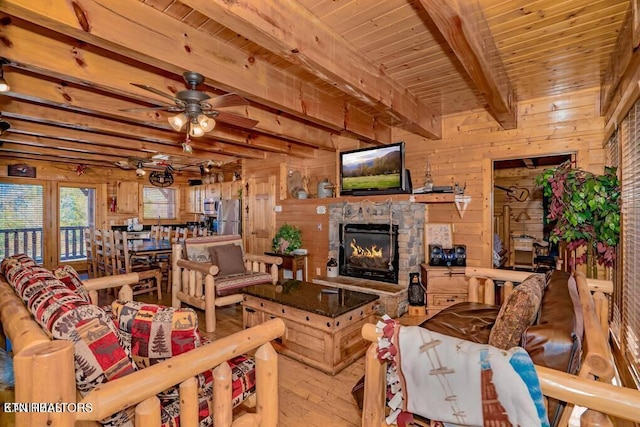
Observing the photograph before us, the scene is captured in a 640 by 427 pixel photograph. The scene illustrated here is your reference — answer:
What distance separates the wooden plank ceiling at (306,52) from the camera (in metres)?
1.80

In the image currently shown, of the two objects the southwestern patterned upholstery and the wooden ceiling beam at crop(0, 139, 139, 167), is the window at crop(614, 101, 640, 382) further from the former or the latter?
the wooden ceiling beam at crop(0, 139, 139, 167)

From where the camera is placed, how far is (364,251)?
15.2 ft

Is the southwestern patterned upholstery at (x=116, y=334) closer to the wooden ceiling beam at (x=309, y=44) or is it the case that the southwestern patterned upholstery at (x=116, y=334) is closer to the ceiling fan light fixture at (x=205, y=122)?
the wooden ceiling beam at (x=309, y=44)

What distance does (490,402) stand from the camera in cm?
106

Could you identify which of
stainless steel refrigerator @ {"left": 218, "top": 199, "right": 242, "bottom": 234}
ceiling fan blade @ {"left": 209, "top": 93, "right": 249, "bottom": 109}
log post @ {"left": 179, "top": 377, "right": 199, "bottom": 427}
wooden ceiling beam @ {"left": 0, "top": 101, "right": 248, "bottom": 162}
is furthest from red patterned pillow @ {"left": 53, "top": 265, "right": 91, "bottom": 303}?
stainless steel refrigerator @ {"left": 218, "top": 199, "right": 242, "bottom": 234}

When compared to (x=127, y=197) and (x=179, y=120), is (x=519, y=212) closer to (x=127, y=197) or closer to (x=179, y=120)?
(x=179, y=120)

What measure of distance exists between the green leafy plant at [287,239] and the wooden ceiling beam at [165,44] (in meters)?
2.58

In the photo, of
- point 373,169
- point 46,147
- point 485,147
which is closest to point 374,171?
point 373,169

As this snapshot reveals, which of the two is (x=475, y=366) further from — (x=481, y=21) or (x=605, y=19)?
(x=605, y=19)

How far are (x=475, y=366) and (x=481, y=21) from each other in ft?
6.80

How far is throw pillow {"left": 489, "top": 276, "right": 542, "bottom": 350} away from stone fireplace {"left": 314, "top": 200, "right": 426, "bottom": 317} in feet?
7.84

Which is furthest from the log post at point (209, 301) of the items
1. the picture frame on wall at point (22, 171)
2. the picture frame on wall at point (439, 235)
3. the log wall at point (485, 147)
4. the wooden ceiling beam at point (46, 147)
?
the picture frame on wall at point (22, 171)

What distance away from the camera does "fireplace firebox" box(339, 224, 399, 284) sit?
14.3 feet

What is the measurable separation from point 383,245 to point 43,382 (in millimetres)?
3934
